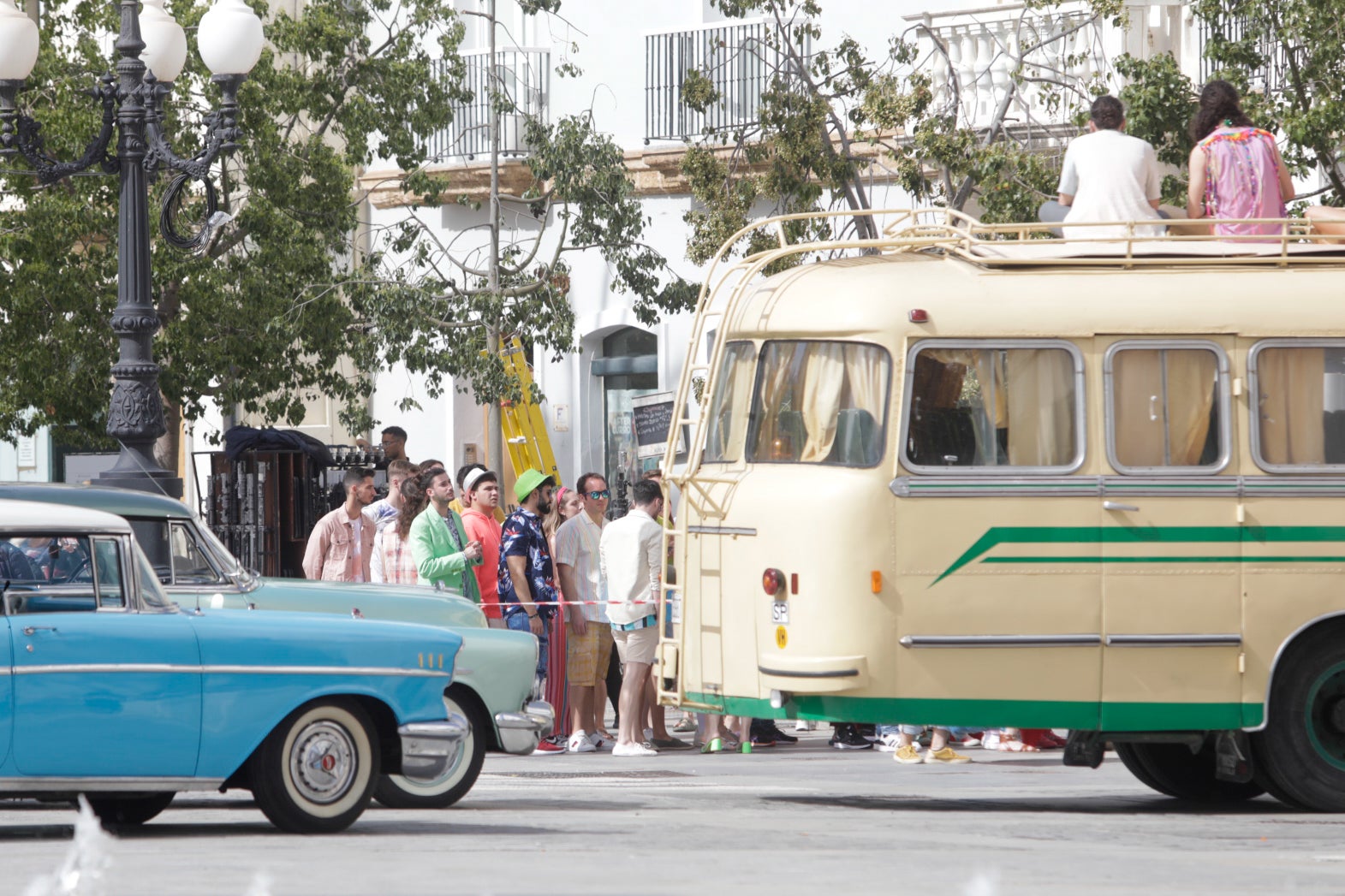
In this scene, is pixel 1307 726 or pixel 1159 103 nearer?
pixel 1307 726

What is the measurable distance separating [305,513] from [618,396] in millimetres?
5998

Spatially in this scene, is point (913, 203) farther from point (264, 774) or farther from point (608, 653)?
point (264, 774)

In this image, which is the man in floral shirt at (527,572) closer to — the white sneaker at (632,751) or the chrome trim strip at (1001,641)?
the white sneaker at (632,751)

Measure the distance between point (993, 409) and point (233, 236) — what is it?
1550 centimetres

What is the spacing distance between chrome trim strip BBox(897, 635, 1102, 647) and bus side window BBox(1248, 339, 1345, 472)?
4.18 feet

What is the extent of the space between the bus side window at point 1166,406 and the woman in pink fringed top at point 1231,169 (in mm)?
1377

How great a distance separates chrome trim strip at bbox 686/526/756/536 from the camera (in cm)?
1193

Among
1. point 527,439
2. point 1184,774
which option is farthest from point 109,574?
point 527,439

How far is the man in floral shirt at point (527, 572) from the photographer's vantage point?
53.0 ft

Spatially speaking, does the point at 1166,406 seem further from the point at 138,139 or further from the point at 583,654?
the point at 138,139

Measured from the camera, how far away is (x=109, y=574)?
10.1 metres

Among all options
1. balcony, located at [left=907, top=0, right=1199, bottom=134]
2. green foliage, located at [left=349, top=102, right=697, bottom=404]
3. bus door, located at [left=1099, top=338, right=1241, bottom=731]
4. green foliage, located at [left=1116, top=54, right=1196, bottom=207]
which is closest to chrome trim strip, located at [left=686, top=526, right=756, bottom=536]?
bus door, located at [left=1099, top=338, right=1241, bottom=731]

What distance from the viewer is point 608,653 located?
17.0 meters

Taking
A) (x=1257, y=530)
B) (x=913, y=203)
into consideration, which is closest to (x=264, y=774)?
(x=1257, y=530)
